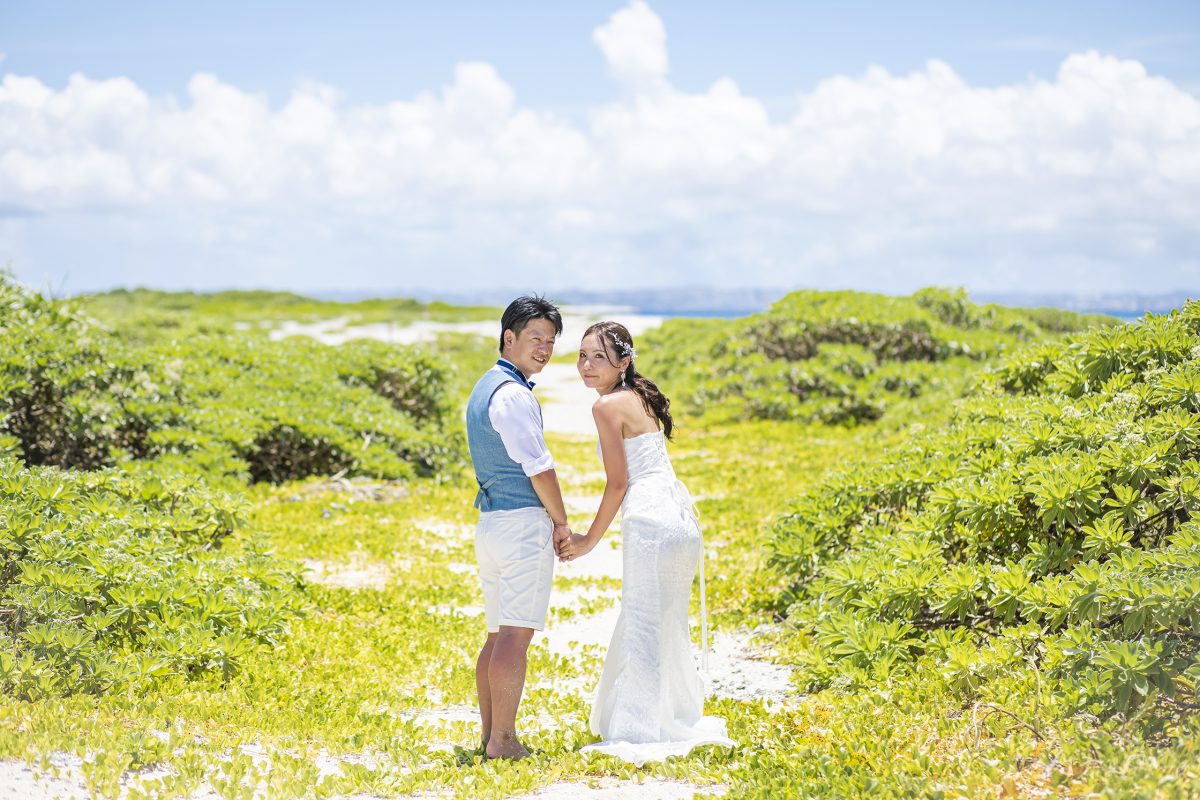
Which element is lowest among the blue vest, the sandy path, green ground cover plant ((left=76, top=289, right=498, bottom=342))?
the sandy path

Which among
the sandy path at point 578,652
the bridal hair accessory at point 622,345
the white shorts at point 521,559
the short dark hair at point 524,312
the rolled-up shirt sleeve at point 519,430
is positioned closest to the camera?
the sandy path at point 578,652

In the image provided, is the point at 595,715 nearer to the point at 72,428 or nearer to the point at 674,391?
the point at 72,428

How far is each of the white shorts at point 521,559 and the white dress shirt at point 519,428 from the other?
1.00ft

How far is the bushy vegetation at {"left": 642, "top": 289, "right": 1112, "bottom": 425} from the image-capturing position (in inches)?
903

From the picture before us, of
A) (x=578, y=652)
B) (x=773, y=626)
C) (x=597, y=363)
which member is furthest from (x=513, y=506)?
(x=773, y=626)

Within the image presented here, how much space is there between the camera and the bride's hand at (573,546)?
5457 millimetres

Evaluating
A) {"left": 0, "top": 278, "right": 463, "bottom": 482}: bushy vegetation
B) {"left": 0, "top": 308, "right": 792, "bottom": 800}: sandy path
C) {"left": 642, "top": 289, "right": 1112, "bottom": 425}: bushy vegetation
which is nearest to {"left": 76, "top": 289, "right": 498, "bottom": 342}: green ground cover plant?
{"left": 642, "top": 289, "right": 1112, "bottom": 425}: bushy vegetation

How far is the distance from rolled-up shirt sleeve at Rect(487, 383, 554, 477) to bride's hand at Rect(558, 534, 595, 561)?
1.58ft

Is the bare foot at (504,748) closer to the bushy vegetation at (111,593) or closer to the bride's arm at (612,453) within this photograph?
the bride's arm at (612,453)

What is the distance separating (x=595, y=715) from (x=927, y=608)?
283 cm

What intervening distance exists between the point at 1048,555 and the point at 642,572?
2.87 m

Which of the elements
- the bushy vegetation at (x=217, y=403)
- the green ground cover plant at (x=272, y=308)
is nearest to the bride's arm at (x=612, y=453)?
the bushy vegetation at (x=217, y=403)

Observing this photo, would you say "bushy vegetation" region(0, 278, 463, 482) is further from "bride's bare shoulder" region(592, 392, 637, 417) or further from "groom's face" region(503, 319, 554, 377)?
"bride's bare shoulder" region(592, 392, 637, 417)

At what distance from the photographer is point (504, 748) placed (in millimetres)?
5539
